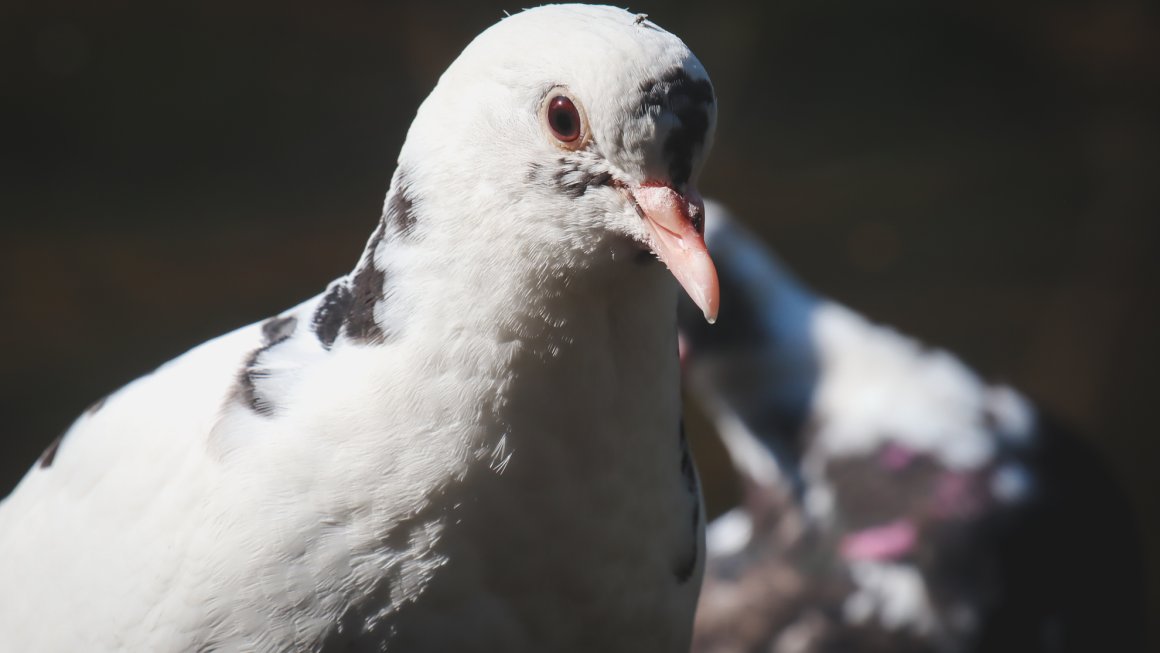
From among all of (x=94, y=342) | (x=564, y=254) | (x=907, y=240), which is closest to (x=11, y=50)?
(x=94, y=342)

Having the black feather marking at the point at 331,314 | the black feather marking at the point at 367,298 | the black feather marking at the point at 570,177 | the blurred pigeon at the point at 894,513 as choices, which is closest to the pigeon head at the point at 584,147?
the black feather marking at the point at 570,177

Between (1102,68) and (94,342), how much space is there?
4.59 m

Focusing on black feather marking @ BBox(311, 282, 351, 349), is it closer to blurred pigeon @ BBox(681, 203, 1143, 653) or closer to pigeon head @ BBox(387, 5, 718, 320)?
pigeon head @ BBox(387, 5, 718, 320)

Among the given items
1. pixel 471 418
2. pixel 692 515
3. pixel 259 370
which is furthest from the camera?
pixel 692 515

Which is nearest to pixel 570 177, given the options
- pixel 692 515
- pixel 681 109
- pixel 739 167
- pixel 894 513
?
pixel 681 109

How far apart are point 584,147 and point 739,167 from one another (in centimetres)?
437

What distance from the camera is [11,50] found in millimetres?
5727

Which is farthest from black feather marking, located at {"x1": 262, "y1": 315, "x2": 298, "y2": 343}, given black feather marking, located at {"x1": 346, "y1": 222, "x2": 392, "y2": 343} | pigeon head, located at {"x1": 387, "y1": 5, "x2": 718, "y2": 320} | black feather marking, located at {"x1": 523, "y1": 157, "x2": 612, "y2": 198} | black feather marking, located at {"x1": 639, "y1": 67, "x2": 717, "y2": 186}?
black feather marking, located at {"x1": 639, "y1": 67, "x2": 717, "y2": 186}

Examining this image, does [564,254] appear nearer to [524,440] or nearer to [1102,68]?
[524,440]

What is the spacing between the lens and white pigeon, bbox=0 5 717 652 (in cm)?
144

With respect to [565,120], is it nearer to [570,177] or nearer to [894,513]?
[570,177]

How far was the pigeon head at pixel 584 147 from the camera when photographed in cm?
140

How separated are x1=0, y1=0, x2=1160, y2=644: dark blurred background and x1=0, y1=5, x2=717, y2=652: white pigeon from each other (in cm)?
291

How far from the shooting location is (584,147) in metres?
1.43
